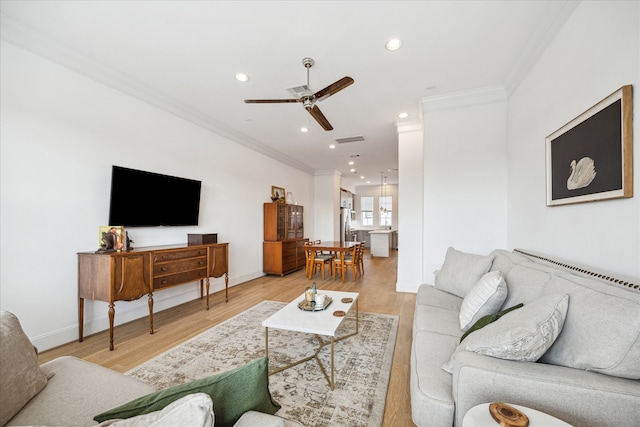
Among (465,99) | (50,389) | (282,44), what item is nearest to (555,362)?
(50,389)

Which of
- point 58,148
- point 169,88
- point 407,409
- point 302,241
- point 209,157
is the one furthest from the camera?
point 302,241

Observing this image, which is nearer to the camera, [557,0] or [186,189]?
[557,0]

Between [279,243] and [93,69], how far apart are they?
398cm

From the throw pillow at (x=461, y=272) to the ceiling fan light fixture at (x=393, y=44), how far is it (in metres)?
2.21

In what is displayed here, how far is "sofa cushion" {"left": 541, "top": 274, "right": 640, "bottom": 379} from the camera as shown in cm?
98

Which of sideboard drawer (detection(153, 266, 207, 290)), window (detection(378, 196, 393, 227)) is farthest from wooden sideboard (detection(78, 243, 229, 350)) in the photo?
window (detection(378, 196, 393, 227))

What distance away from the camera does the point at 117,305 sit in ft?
9.94

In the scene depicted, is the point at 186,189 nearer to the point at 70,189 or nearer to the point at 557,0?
the point at 70,189

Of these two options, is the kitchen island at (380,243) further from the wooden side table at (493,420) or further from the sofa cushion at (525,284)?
the wooden side table at (493,420)

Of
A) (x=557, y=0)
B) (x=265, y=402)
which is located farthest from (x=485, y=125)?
(x=265, y=402)

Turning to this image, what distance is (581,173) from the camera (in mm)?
1835

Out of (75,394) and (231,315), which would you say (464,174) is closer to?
(231,315)

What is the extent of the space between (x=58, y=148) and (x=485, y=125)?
4.97 meters

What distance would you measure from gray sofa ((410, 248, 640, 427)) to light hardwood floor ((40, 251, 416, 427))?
574 millimetres
